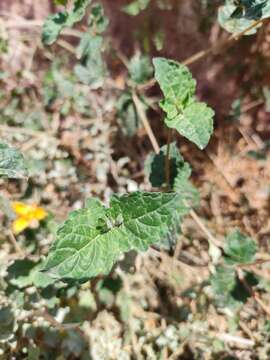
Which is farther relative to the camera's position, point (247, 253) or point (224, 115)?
point (224, 115)

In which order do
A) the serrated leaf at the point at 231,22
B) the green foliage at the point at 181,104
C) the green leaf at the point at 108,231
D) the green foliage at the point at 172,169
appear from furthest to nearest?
the serrated leaf at the point at 231,22 < the green foliage at the point at 172,169 < the green foliage at the point at 181,104 < the green leaf at the point at 108,231

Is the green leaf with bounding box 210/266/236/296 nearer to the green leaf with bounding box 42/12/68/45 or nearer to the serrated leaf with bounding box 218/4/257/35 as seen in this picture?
the serrated leaf with bounding box 218/4/257/35

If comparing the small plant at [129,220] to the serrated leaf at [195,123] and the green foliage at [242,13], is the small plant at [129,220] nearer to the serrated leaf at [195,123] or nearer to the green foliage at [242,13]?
the serrated leaf at [195,123]

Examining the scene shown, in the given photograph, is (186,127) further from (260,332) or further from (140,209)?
(260,332)

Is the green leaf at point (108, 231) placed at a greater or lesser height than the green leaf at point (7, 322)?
greater

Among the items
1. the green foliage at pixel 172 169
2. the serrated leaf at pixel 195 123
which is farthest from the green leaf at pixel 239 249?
the serrated leaf at pixel 195 123

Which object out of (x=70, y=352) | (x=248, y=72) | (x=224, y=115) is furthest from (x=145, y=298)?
(x=248, y=72)
